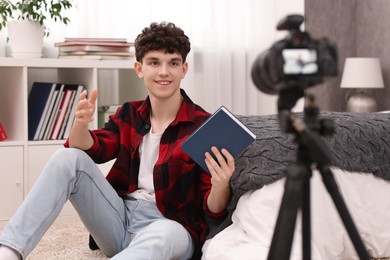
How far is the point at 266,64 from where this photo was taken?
0.92 m

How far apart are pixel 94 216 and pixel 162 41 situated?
519mm

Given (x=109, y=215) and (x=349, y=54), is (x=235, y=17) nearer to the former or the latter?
(x=349, y=54)

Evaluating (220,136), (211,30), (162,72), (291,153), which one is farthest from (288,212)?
(211,30)

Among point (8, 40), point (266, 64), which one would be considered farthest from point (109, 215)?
point (8, 40)

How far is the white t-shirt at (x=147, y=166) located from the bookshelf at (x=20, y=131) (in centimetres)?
105

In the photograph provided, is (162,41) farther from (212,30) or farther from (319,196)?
(212,30)

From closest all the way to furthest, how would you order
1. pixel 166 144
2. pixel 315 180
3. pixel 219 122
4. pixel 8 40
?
pixel 219 122 → pixel 315 180 → pixel 166 144 → pixel 8 40

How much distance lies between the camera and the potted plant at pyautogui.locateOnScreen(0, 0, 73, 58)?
286cm

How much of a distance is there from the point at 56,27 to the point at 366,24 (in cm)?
164

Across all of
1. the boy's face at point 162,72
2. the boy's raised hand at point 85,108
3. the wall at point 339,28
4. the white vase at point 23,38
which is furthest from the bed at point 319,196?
the wall at point 339,28

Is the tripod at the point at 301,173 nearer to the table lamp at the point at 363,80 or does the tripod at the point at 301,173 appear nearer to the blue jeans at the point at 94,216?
the blue jeans at the point at 94,216

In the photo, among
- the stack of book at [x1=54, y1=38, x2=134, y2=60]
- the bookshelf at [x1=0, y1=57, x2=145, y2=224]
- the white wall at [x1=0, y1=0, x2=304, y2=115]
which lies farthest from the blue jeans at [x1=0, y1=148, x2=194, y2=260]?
the white wall at [x1=0, y1=0, x2=304, y2=115]

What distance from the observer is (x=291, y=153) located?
1.78 m

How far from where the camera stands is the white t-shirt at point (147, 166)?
6.19 feet
